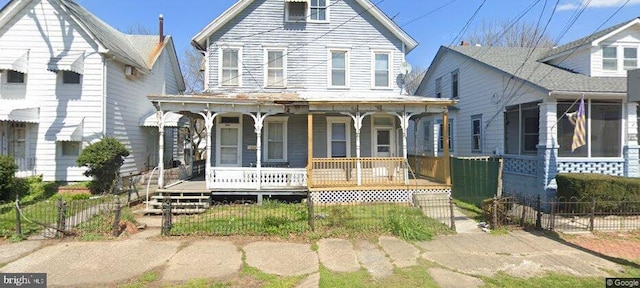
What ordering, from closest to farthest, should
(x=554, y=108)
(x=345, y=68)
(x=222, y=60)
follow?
(x=554, y=108) < (x=222, y=60) < (x=345, y=68)

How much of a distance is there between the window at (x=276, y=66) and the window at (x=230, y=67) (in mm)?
1336

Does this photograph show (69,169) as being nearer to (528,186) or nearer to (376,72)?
(376,72)

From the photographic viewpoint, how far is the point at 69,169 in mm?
13727

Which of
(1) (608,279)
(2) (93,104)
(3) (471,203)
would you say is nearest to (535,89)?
(3) (471,203)

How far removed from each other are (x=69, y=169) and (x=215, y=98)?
7.67 metres

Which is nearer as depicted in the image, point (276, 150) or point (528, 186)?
point (528, 186)

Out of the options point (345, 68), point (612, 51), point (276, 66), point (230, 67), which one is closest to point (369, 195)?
point (345, 68)

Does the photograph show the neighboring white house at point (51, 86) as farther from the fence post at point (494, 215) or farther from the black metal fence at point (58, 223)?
the fence post at point (494, 215)

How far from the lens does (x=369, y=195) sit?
12.0 meters

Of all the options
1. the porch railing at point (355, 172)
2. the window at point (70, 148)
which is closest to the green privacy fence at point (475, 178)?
the porch railing at point (355, 172)

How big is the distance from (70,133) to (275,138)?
8400 mm

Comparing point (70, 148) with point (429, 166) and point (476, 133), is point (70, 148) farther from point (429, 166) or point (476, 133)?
Answer: point (476, 133)

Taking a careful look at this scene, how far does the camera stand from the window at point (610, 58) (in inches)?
521

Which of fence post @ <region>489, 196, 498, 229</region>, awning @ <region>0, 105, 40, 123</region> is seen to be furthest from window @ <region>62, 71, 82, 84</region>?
fence post @ <region>489, 196, 498, 229</region>
